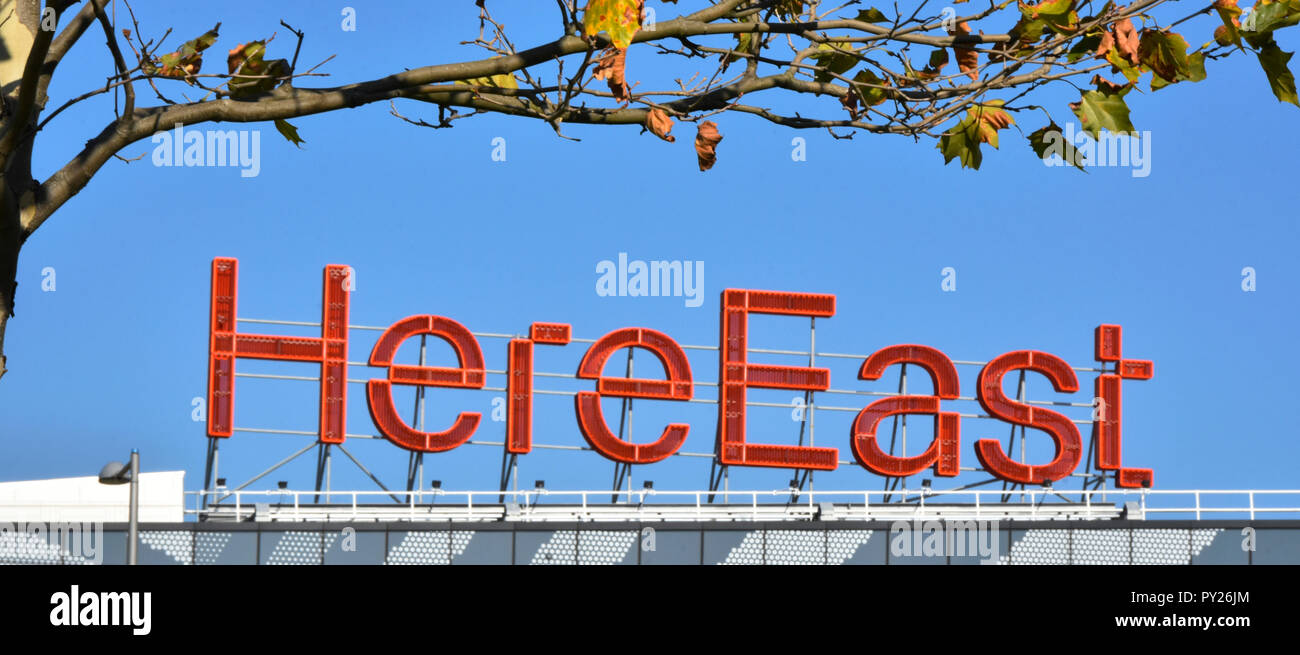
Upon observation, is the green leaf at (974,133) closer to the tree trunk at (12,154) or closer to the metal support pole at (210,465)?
the tree trunk at (12,154)

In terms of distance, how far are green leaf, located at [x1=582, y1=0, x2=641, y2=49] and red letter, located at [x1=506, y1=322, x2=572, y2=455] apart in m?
36.2

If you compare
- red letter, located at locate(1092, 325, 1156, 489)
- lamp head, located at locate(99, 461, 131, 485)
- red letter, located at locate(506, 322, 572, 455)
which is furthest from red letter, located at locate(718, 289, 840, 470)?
lamp head, located at locate(99, 461, 131, 485)

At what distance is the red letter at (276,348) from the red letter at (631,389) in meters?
6.46

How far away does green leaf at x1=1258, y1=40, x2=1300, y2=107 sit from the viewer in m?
4.59

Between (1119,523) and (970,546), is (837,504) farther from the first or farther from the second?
(1119,523)

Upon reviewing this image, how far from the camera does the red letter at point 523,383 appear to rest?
40.7 meters

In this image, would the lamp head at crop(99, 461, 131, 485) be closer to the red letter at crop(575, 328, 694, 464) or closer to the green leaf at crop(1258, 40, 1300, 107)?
the green leaf at crop(1258, 40, 1300, 107)

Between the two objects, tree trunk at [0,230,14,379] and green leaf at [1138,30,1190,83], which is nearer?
green leaf at [1138,30,1190,83]

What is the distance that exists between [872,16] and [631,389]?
118 ft

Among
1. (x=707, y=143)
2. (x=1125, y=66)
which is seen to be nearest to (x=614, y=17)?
(x=707, y=143)

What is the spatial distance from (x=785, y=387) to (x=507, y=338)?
7.98 metres

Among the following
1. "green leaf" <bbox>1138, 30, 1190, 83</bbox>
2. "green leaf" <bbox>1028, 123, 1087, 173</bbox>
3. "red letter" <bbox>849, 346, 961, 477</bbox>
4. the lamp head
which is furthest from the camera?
"red letter" <bbox>849, 346, 961, 477</bbox>

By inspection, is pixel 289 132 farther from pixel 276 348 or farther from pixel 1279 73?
pixel 276 348
